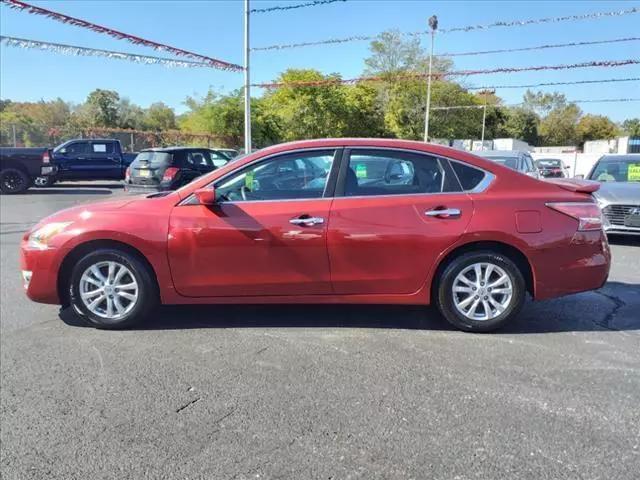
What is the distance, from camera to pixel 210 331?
4355 mm

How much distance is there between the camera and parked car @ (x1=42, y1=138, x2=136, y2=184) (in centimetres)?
1895

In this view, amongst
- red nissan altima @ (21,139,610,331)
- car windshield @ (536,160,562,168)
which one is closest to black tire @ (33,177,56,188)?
red nissan altima @ (21,139,610,331)

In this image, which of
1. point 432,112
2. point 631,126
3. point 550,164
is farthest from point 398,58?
point 631,126

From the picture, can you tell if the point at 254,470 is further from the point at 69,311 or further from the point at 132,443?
the point at 69,311

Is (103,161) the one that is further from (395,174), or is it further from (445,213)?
(445,213)

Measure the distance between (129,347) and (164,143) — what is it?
1202 inches

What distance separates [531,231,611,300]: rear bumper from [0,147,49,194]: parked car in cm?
1657

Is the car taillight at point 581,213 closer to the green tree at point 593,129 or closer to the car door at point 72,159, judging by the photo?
the car door at point 72,159

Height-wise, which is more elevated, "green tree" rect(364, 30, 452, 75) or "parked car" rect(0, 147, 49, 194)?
"green tree" rect(364, 30, 452, 75)

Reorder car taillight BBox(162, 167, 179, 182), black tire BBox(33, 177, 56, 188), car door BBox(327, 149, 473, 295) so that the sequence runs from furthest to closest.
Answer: black tire BBox(33, 177, 56, 188) → car taillight BBox(162, 167, 179, 182) → car door BBox(327, 149, 473, 295)

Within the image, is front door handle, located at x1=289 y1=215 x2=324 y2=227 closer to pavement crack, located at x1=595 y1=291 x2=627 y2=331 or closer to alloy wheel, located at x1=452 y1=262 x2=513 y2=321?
alloy wheel, located at x1=452 y1=262 x2=513 y2=321

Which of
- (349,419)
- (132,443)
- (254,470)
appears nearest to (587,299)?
(349,419)

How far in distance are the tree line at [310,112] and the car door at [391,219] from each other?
17563mm

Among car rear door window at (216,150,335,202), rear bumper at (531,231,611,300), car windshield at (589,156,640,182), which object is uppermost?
car windshield at (589,156,640,182)
